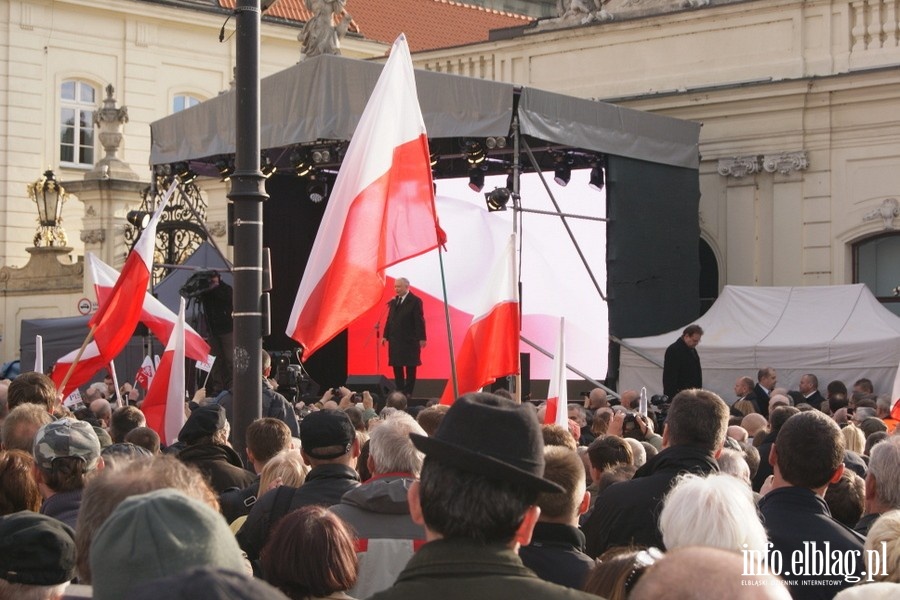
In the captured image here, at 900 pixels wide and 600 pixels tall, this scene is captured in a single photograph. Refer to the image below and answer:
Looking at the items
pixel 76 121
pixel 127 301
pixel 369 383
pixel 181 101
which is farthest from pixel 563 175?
pixel 181 101

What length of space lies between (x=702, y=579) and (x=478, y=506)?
83 centimetres

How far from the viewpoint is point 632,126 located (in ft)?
65.6

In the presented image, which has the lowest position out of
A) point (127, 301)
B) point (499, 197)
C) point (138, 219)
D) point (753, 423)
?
point (753, 423)

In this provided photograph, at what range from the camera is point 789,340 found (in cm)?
1847

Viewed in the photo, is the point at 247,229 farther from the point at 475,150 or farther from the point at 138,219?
the point at 138,219

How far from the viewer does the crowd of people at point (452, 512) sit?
2768mm

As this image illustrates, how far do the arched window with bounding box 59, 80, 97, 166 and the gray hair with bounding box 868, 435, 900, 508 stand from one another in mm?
36374

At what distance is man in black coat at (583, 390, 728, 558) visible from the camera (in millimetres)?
5980

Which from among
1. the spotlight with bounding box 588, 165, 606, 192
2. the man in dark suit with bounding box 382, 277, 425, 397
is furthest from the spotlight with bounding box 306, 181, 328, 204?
the spotlight with bounding box 588, 165, 606, 192

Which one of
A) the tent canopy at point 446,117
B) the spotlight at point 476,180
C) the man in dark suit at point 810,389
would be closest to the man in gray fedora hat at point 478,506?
the man in dark suit at point 810,389

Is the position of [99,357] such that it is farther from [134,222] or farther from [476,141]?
[134,222]

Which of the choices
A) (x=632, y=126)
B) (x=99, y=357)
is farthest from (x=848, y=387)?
(x=99, y=357)

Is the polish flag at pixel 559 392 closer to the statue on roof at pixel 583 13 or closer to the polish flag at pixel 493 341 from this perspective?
the polish flag at pixel 493 341

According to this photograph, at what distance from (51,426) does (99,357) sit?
7650mm
